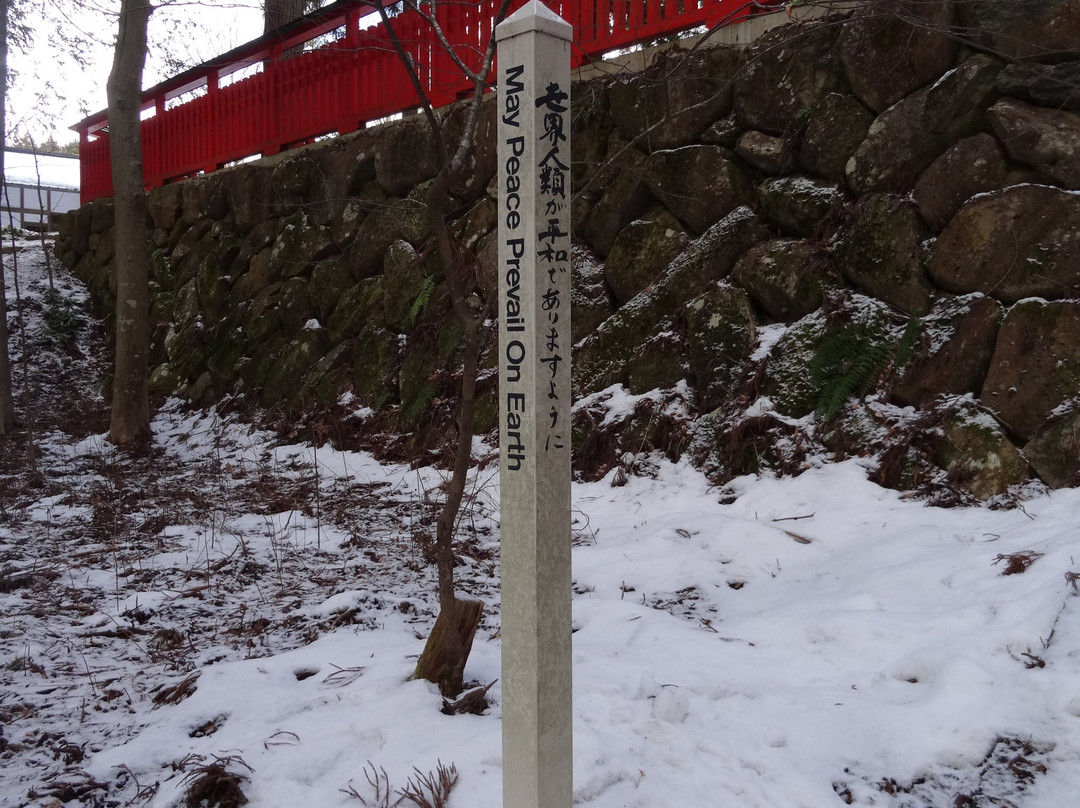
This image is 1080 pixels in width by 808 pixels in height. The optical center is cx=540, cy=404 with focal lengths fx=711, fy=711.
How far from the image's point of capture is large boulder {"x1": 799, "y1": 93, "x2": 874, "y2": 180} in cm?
495

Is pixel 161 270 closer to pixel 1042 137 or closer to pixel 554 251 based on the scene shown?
pixel 554 251

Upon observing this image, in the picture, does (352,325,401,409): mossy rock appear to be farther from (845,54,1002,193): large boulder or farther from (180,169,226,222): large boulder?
(845,54,1002,193): large boulder

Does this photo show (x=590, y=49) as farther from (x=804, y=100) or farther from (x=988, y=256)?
(x=988, y=256)

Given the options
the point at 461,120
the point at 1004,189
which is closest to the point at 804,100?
the point at 1004,189

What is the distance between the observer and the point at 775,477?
4520mm

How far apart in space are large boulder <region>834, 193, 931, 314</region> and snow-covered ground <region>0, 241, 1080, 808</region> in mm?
1213

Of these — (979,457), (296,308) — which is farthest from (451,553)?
(296,308)

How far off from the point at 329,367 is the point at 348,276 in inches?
45.5

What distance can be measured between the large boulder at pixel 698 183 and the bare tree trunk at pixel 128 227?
18.8ft

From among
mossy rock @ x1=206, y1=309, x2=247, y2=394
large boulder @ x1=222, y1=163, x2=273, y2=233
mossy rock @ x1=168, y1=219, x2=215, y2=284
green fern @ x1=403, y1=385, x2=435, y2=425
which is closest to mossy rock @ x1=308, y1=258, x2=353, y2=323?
mossy rock @ x1=206, y1=309, x2=247, y2=394

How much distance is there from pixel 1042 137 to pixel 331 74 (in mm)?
7232

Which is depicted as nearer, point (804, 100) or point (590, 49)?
point (804, 100)

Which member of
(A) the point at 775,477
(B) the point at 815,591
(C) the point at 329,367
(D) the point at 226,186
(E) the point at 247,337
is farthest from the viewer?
(D) the point at 226,186

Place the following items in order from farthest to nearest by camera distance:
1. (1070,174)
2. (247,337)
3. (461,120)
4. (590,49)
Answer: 1. (247,337)
2. (461,120)
3. (590,49)
4. (1070,174)
